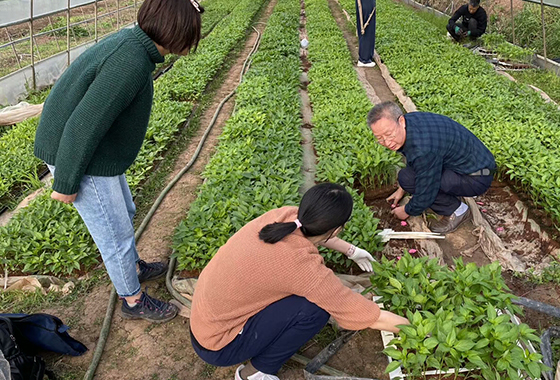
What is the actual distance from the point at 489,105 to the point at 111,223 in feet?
17.2

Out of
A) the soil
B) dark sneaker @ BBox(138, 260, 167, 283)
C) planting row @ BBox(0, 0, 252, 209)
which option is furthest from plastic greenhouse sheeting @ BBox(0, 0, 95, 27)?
the soil

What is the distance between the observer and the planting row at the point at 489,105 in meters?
3.92

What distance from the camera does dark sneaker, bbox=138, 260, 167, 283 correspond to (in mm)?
3297

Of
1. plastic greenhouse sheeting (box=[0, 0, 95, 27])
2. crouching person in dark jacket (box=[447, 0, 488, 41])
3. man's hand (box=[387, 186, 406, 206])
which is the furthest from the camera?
crouching person in dark jacket (box=[447, 0, 488, 41])

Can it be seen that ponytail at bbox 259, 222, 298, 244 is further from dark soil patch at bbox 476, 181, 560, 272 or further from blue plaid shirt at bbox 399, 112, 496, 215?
dark soil patch at bbox 476, 181, 560, 272

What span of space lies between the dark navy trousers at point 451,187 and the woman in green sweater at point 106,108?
257 cm

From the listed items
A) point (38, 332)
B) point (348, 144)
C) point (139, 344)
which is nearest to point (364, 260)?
point (139, 344)

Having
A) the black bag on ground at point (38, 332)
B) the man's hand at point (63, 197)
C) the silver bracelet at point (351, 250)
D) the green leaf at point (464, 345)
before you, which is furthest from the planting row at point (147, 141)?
the green leaf at point (464, 345)

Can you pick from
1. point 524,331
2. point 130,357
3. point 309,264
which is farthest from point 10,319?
point 524,331

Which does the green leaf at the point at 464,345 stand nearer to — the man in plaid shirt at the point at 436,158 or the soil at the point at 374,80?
the man in plaid shirt at the point at 436,158

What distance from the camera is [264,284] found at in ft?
6.46

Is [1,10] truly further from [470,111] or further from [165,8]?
[470,111]

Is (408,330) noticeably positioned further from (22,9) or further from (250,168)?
(22,9)

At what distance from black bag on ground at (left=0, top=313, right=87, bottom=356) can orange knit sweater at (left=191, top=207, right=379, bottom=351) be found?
1.14 metres
